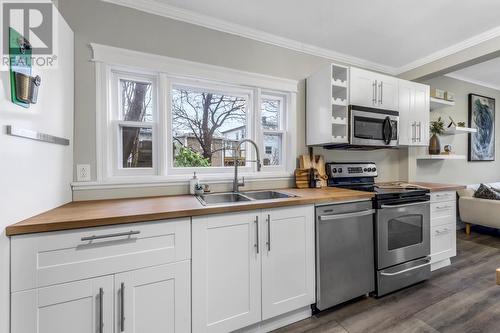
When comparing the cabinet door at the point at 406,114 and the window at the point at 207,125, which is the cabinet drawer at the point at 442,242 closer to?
the cabinet door at the point at 406,114

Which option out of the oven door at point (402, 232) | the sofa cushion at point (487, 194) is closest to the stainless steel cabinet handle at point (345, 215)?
the oven door at point (402, 232)

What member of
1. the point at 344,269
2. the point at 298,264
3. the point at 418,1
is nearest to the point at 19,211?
the point at 298,264

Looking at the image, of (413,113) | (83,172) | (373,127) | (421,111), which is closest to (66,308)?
(83,172)

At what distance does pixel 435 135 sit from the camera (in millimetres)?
3412

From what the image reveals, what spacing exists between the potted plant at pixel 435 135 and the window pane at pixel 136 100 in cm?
378

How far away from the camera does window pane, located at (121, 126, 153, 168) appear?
1992 mm

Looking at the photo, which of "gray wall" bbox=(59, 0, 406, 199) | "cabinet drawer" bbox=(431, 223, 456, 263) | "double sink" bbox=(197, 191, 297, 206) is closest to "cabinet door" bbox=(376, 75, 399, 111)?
"gray wall" bbox=(59, 0, 406, 199)

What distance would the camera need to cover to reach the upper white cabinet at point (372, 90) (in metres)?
2.42

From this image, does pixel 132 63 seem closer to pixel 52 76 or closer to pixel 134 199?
pixel 52 76

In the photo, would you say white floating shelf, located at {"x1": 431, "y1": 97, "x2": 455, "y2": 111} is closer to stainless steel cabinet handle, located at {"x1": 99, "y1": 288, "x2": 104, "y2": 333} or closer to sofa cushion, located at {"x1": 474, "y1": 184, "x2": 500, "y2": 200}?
sofa cushion, located at {"x1": 474, "y1": 184, "x2": 500, "y2": 200}

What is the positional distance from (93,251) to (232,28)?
215 centimetres

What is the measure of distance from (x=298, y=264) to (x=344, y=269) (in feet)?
1.46

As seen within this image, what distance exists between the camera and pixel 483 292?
2141mm
